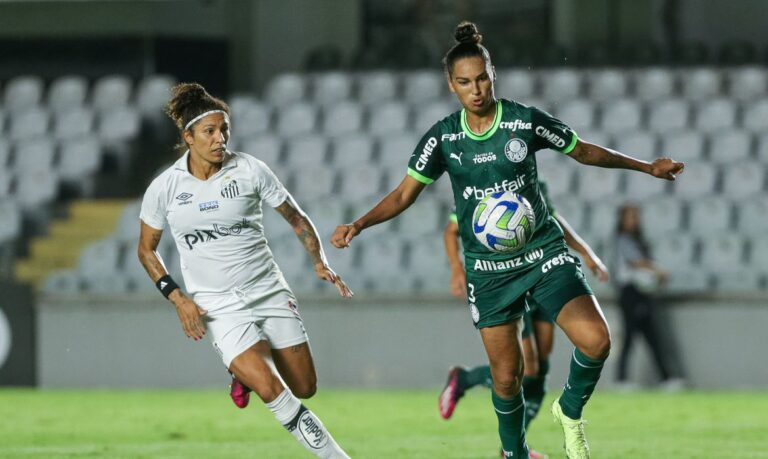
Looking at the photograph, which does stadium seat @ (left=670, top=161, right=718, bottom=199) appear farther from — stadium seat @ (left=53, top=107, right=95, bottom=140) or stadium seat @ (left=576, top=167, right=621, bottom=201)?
stadium seat @ (left=53, top=107, right=95, bottom=140)

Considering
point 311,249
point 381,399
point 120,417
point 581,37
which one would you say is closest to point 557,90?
point 581,37

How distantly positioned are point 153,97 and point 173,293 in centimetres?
1172

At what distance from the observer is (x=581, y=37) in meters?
19.8

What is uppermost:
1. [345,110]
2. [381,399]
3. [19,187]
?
[345,110]

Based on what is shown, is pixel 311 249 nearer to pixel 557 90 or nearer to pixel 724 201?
pixel 724 201

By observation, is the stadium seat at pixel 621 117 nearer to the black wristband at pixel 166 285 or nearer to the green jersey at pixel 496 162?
the green jersey at pixel 496 162

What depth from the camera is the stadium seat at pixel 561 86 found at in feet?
57.6

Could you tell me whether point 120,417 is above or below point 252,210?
below

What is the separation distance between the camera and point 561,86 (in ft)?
57.9

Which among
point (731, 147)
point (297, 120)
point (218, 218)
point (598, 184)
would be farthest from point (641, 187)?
point (218, 218)

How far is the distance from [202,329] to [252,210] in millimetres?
708

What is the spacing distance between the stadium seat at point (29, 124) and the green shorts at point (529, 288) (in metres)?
12.8

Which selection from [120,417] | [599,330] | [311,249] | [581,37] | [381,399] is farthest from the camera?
[581,37]

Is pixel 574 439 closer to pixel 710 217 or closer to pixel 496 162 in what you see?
pixel 496 162
